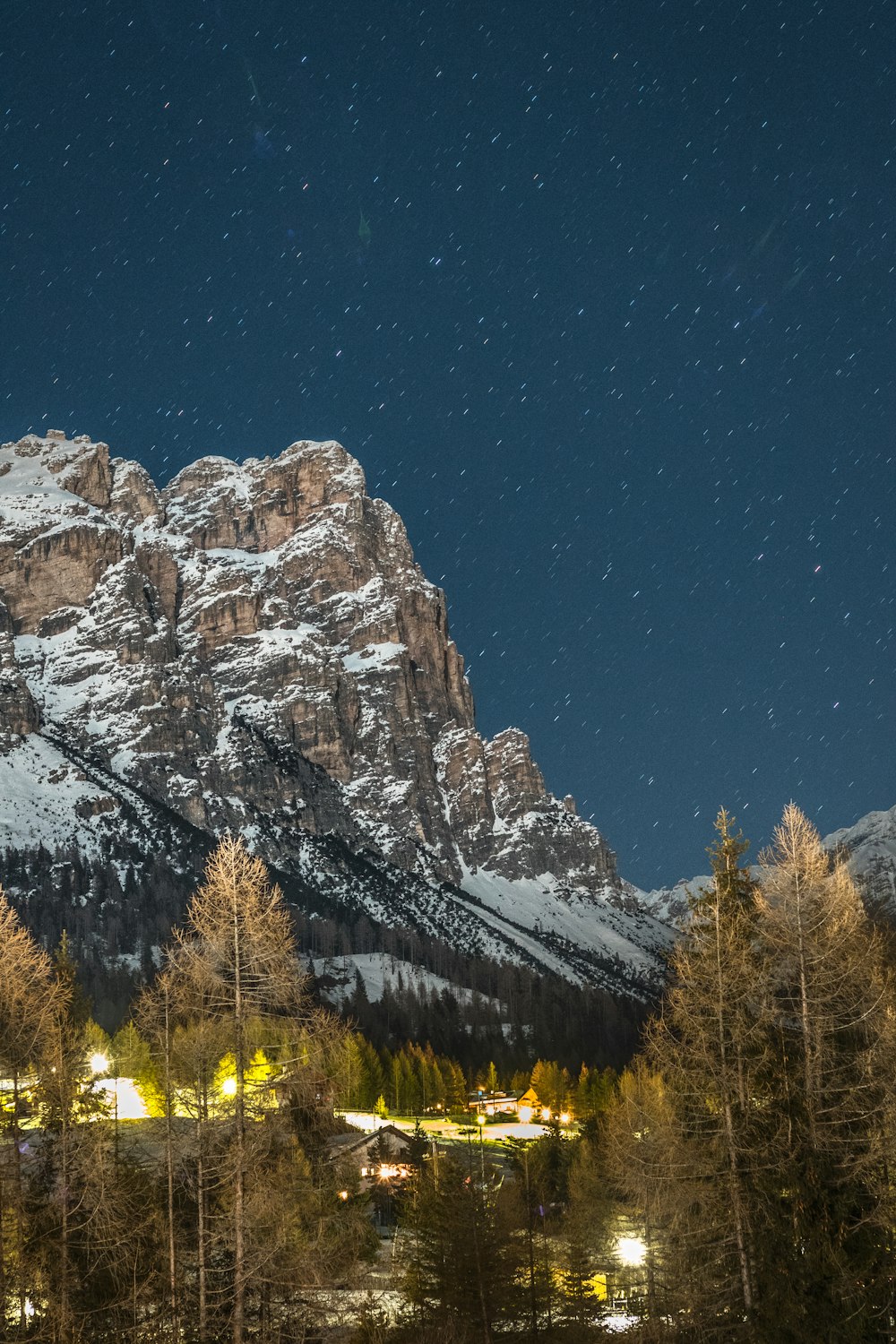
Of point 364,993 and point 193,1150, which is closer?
point 193,1150

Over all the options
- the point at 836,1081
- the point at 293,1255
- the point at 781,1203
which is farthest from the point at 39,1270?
the point at 836,1081

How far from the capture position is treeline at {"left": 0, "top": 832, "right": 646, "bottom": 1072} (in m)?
126

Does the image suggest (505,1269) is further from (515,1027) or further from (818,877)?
(515,1027)

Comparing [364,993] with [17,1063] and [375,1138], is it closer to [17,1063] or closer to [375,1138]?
[375,1138]

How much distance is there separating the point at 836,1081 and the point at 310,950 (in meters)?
180

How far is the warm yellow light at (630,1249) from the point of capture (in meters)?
40.3

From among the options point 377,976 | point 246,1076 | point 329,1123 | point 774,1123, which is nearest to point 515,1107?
point 329,1123

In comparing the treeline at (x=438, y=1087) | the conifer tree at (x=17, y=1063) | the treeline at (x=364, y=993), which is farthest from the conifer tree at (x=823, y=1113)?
the treeline at (x=364, y=993)

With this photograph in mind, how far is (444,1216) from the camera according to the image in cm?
2877

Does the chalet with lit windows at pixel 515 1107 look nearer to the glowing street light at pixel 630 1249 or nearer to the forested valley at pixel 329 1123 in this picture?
the glowing street light at pixel 630 1249

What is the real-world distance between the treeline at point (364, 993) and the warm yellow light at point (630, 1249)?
241ft

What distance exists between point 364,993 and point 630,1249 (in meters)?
104

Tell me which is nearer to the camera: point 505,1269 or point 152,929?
point 505,1269

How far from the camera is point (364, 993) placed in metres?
143
